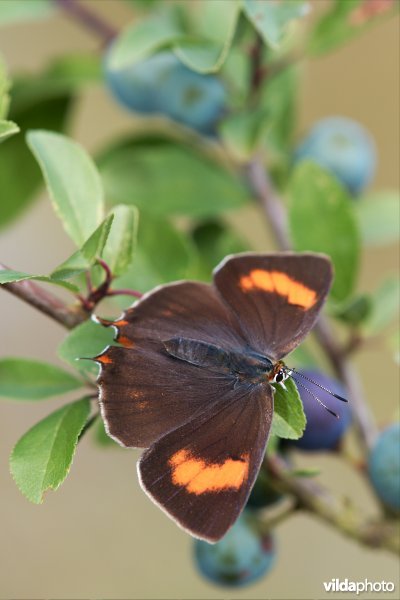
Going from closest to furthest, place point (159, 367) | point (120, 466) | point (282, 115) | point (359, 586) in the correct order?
point (159, 367) < point (359, 586) < point (282, 115) < point (120, 466)

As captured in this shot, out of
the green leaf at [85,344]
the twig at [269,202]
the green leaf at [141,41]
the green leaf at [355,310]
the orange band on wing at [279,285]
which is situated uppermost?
the green leaf at [141,41]

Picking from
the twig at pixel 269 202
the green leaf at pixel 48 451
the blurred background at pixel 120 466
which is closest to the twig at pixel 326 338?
the twig at pixel 269 202

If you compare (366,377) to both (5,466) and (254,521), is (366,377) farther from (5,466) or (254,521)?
(254,521)

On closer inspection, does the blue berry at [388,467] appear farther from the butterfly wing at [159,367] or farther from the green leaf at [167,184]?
the green leaf at [167,184]

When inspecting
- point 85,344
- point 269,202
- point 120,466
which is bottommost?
point 120,466

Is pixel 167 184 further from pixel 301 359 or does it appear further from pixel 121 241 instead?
pixel 121 241

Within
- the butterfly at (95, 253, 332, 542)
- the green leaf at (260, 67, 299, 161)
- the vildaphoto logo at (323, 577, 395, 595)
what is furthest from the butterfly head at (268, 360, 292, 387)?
the green leaf at (260, 67, 299, 161)

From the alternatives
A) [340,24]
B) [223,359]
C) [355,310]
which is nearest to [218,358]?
[223,359]
